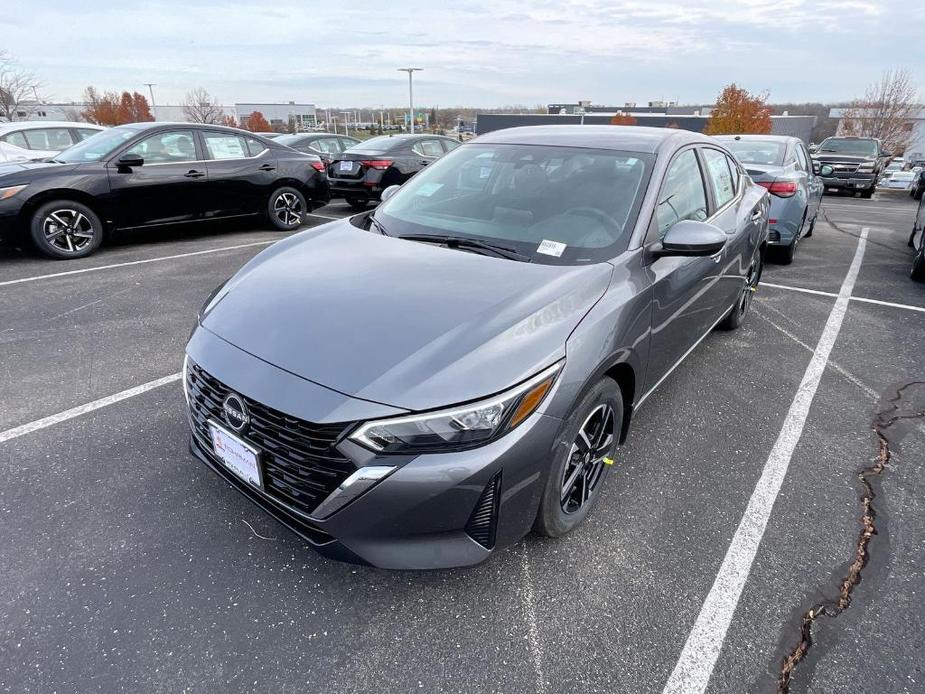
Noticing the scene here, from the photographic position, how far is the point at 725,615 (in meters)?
2.01

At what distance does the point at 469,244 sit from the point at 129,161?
6017mm

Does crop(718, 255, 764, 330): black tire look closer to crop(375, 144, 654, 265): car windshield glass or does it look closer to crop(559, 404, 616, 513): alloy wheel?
crop(375, 144, 654, 265): car windshield glass

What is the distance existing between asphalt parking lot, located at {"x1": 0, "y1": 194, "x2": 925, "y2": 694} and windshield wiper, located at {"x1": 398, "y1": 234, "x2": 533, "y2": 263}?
1215 mm

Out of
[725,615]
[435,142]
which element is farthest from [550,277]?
[435,142]

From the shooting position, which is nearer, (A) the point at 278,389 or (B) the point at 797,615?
(A) the point at 278,389

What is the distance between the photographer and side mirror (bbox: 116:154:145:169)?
6.68 meters

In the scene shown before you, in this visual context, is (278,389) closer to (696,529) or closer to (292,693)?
(292,693)

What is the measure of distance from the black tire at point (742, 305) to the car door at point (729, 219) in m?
0.24

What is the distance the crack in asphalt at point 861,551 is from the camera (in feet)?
6.03

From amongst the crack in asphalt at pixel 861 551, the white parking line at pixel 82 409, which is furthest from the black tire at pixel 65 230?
the crack in asphalt at pixel 861 551

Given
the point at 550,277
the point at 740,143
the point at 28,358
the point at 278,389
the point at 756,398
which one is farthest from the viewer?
the point at 740,143

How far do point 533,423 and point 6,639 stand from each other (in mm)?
1903

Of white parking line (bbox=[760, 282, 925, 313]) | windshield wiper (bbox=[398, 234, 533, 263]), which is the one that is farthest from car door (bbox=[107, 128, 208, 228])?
white parking line (bbox=[760, 282, 925, 313])

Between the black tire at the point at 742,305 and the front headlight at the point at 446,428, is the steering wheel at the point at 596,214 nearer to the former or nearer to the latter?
the front headlight at the point at 446,428
